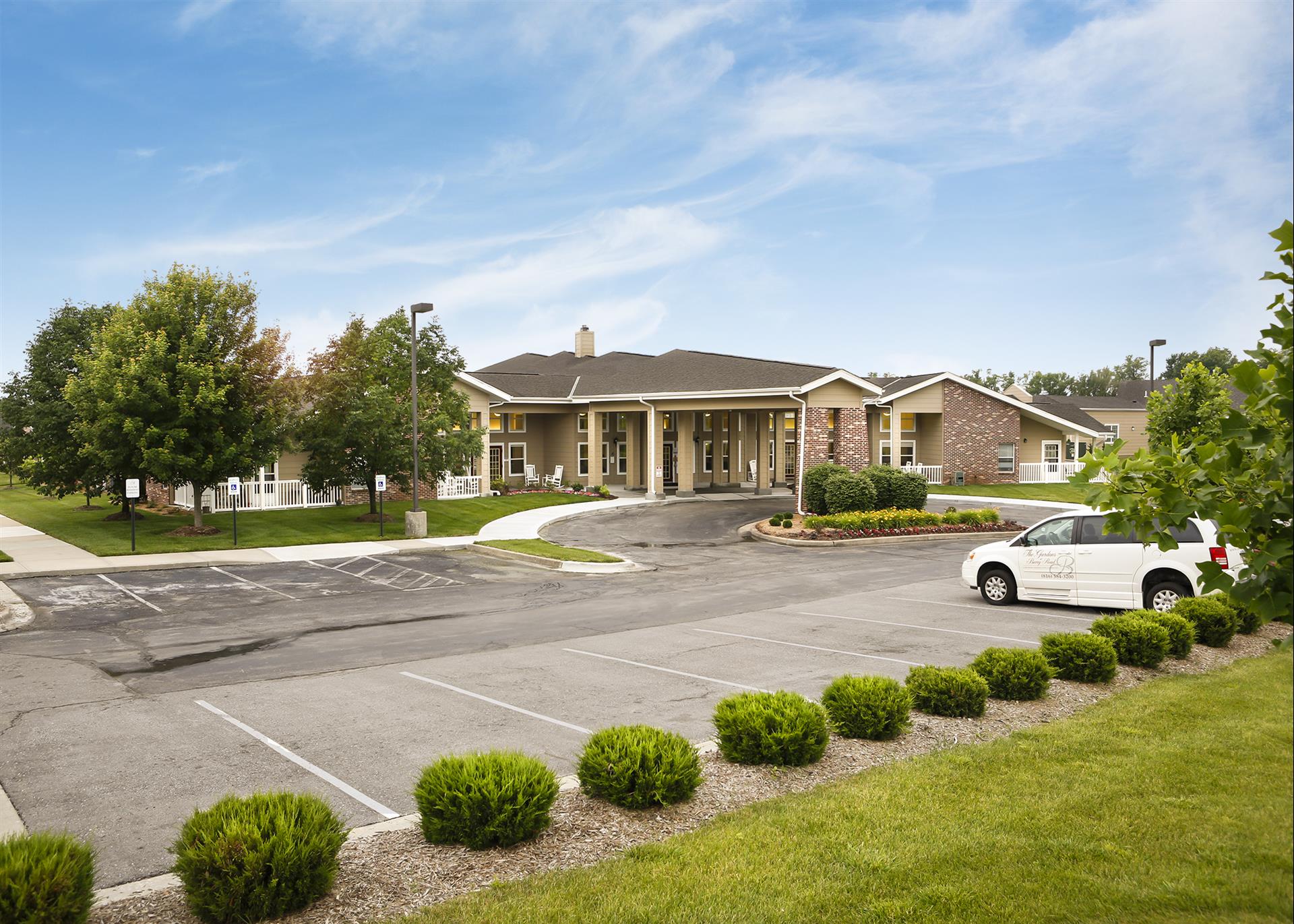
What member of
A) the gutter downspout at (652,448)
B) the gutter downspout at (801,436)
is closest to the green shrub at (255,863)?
the gutter downspout at (801,436)

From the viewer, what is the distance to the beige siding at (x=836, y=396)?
3719 centimetres

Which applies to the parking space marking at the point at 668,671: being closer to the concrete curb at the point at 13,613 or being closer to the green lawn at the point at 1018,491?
the concrete curb at the point at 13,613

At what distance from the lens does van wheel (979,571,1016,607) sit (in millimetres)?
15812

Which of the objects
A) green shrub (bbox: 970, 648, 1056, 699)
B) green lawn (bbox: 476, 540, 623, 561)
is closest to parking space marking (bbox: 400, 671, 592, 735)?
green shrub (bbox: 970, 648, 1056, 699)

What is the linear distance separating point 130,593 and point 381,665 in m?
9.47

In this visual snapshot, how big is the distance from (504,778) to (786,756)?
2.50 meters

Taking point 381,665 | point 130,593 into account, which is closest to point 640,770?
point 381,665

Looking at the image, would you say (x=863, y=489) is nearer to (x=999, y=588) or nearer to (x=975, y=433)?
(x=999, y=588)

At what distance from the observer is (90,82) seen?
21.9 metres

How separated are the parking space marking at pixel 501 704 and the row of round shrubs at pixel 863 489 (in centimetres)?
2146

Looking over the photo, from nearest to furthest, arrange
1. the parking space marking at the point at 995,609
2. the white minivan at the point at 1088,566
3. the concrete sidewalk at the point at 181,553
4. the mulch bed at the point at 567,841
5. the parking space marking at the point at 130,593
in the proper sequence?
the mulch bed at the point at 567,841
the white minivan at the point at 1088,566
the parking space marking at the point at 995,609
the parking space marking at the point at 130,593
the concrete sidewalk at the point at 181,553

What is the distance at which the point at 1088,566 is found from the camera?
1462 cm

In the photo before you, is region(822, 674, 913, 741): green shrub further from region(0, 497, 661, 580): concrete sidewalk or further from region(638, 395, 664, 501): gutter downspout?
region(638, 395, 664, 501): gutter downspout

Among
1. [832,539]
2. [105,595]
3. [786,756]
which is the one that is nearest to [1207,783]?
[786,756]
